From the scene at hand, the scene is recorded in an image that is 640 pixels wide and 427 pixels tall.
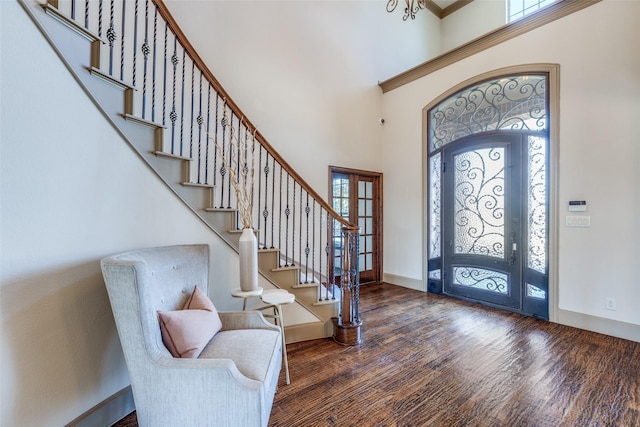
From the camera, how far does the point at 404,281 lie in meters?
4.77

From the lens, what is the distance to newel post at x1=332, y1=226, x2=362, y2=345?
2.67 m

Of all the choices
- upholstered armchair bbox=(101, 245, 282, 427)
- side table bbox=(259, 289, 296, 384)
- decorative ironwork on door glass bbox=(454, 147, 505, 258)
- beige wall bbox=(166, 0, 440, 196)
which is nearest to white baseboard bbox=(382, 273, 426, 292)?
decorative ironwork on door glass bbox=(454, 147, 505, 258)

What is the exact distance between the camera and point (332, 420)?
1.68 meters

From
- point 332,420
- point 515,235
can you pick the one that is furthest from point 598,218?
point 332,420

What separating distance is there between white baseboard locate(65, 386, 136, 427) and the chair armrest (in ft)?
2.32

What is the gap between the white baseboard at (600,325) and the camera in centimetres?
273

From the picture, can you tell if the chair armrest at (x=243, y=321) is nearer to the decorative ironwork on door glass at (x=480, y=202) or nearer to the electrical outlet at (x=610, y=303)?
the decorative ironwork on door glass at (x=480, y=202)

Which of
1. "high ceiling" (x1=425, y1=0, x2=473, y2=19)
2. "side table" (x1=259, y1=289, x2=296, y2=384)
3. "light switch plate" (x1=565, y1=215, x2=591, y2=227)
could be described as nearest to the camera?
"side table" (x1=259, y1=289, x2=296, y2=384)

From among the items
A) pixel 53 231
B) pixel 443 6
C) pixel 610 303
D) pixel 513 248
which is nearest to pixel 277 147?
pixel 53 231

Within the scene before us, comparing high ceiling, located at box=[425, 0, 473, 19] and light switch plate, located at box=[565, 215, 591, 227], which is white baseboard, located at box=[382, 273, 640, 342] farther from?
high ceiling, located at box=[425, 0, 473, 19]

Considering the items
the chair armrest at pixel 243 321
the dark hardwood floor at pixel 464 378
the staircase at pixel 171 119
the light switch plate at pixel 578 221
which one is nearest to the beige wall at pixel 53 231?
the staircase at pixel 171 119

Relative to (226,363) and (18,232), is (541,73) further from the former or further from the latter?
(18,232)

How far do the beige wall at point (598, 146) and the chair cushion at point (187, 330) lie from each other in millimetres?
3850

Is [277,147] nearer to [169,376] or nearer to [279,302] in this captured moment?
[279,302]
